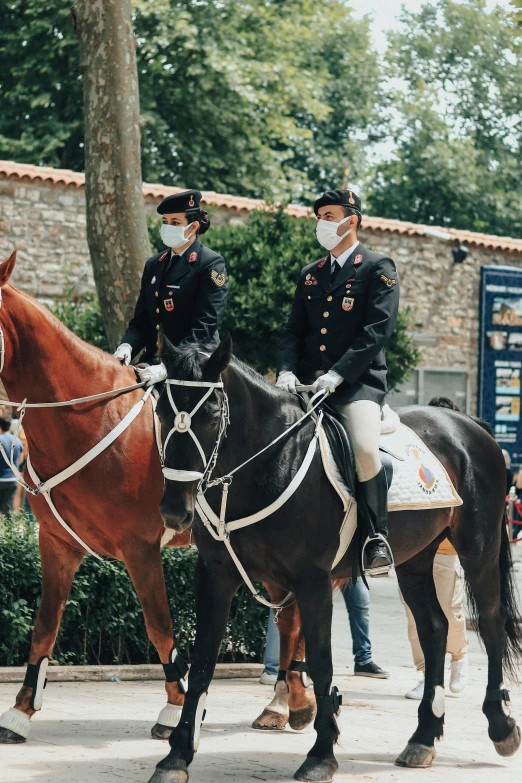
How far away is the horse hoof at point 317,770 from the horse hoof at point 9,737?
1.64 m

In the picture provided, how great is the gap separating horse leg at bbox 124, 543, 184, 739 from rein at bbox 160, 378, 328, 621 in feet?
2.95

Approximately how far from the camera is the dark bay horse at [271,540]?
523 cm

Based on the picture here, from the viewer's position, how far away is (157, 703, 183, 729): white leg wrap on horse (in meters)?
6.48

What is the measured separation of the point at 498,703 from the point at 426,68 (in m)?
47.0

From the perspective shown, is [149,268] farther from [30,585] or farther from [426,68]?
[426,68]

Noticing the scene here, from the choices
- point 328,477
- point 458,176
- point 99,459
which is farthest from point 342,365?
point 458,176

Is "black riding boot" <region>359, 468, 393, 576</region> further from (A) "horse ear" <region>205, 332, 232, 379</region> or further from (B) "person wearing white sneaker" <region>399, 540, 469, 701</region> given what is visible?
(B) "person wearing white sneaker" <region>399, 540, 469, 701</region>

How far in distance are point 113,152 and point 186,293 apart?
3627 mm

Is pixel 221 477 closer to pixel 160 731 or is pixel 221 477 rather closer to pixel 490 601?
pixel 160 731

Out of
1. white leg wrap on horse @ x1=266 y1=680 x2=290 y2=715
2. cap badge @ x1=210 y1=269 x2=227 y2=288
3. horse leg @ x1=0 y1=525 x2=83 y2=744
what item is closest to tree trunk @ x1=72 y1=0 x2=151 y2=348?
cap badge @ x1=210 y1=269 x2=227 y2=288

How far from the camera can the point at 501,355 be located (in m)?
24.6

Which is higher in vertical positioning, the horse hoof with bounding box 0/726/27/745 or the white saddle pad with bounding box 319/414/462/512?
the white saddle pad with bounding box 319/414/462/512

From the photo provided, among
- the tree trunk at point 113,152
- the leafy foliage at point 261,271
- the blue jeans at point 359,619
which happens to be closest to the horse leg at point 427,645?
the blue jeans at point 359,619

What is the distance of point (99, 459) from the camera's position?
6.43 metres
